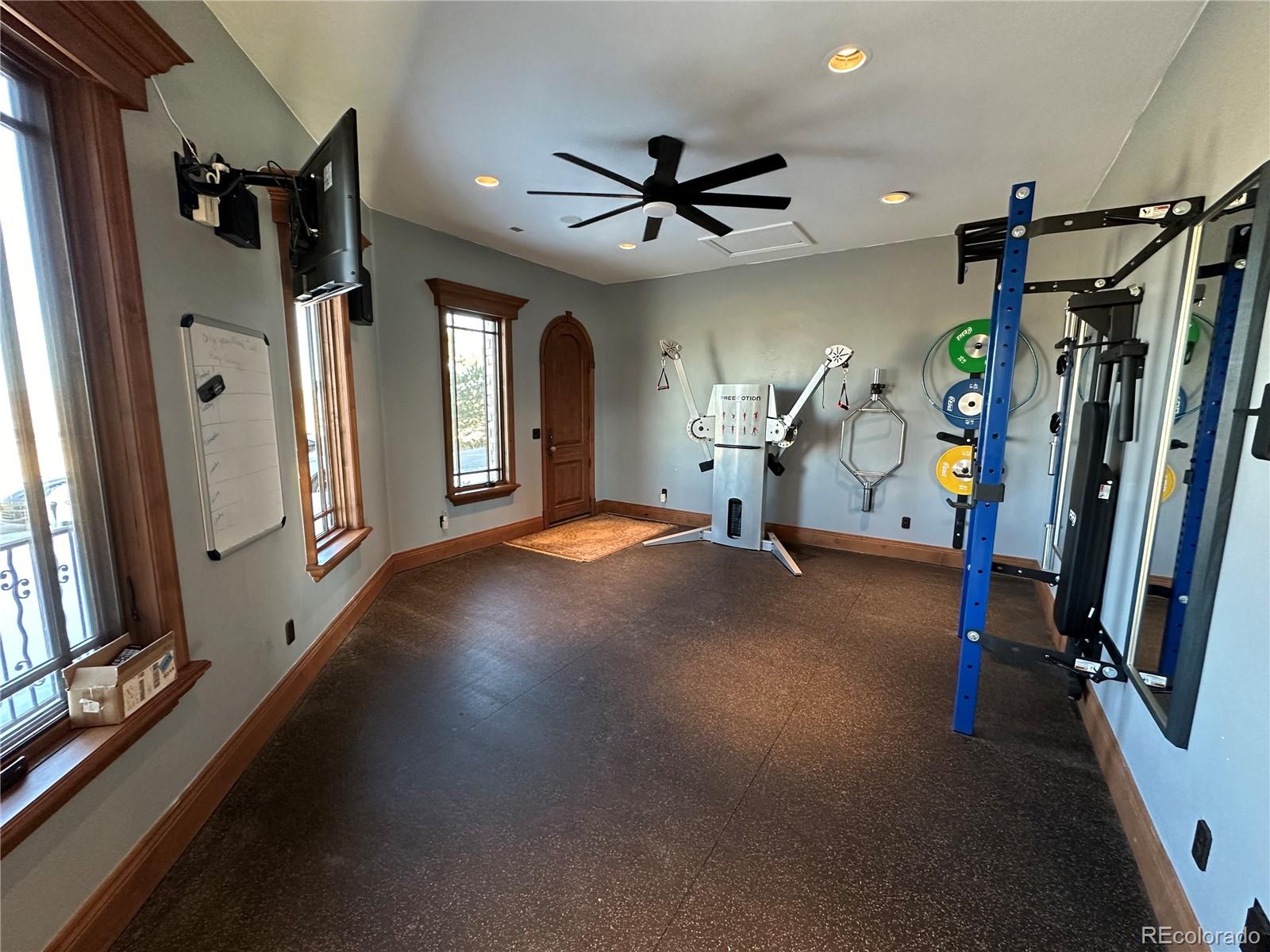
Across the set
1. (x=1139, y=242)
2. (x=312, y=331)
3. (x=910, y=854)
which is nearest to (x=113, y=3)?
(x=312, y=331)

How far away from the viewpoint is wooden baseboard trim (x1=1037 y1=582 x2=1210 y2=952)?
132 centimetres

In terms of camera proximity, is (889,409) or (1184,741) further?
(889,409)

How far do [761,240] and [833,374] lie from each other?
144 centimetres

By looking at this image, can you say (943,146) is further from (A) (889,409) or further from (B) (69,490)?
(B) (69,490)

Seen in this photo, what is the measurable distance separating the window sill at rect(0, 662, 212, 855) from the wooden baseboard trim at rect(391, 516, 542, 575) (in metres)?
2.82

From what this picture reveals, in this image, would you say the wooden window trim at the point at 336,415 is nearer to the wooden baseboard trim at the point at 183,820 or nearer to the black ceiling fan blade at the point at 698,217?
the wooden baseboard trim at the point at 183,820

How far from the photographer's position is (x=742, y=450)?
16.3 ft

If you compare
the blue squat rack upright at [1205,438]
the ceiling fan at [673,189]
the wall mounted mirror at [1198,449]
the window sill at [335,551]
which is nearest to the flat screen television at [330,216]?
the ceiling fan at [673,189]

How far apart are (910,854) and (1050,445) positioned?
3798mm

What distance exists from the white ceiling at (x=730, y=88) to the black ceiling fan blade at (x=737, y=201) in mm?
302

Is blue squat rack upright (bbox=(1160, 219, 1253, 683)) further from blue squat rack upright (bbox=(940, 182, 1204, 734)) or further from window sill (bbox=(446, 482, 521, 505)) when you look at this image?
window sill (bbox=(446, 482, 521, 505))

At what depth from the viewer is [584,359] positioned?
20.1ft

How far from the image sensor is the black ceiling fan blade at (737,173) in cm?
237

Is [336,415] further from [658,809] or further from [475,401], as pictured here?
[658,809]
